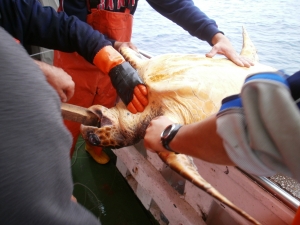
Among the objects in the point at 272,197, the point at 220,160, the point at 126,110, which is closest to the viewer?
the point at 220,160

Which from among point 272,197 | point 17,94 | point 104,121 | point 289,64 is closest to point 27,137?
point 17,94

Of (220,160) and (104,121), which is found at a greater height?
(220,160)

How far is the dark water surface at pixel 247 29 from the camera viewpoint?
7.81ft

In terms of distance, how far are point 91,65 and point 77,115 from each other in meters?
0.55

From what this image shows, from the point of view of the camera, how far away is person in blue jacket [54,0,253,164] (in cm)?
136

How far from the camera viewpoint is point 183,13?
4.85ft

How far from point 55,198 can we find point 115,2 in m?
1.32

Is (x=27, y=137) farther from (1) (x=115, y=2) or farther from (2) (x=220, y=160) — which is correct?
(1) (x=115, y=2)

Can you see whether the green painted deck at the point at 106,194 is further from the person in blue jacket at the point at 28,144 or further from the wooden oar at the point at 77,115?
the person in blue jacket at the point at 28,144

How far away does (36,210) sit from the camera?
28cm

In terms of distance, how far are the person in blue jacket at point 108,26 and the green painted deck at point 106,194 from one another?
0.38 metres

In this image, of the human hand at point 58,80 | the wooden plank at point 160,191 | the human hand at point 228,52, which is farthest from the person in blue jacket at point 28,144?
the human hand at point 228,52

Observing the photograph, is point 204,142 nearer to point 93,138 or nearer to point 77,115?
point 77,115

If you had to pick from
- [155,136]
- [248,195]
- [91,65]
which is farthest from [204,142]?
[91,65]
